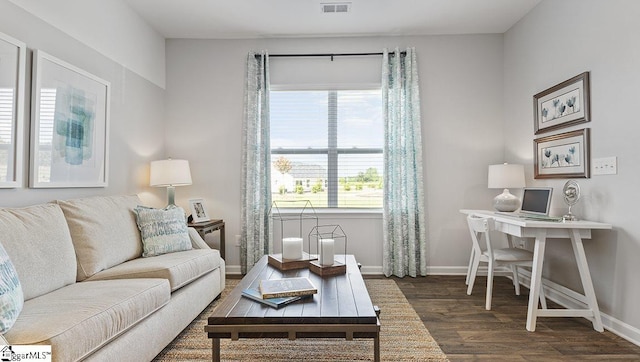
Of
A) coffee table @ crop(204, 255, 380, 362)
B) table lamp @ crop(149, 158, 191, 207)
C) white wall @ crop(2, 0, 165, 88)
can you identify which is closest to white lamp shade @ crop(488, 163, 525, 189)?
coffee table @ crop(204, 255, 380, 362)

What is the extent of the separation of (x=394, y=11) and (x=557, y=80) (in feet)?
5.46

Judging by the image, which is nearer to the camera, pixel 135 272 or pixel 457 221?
pixel 135 272

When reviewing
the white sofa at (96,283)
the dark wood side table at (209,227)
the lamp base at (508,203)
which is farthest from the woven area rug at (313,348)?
the lamp base at (508,203)

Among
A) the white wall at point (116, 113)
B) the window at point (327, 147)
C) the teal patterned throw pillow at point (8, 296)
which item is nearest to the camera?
the teal patterned throw pillow at point (8, 296)

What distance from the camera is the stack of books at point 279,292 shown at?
5.91 feet

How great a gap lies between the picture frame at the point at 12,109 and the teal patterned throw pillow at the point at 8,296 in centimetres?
81

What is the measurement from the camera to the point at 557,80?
317 cm

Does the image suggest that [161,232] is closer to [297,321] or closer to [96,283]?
[96,283]

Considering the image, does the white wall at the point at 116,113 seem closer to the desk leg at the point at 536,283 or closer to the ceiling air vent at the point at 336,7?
the ceiling air vent at the point at 336,7

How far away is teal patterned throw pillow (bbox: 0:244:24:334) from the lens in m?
1.37

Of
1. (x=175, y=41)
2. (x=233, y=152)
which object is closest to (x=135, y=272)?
(x=233, y=152)

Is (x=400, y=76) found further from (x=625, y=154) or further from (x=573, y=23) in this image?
(x=625, y=154)

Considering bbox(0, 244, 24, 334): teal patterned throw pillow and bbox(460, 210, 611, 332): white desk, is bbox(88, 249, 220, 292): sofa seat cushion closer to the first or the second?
bbox(0, 244, 24, 334): teal patterned throw pillow

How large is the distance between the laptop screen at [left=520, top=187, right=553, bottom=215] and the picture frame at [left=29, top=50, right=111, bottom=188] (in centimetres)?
369
